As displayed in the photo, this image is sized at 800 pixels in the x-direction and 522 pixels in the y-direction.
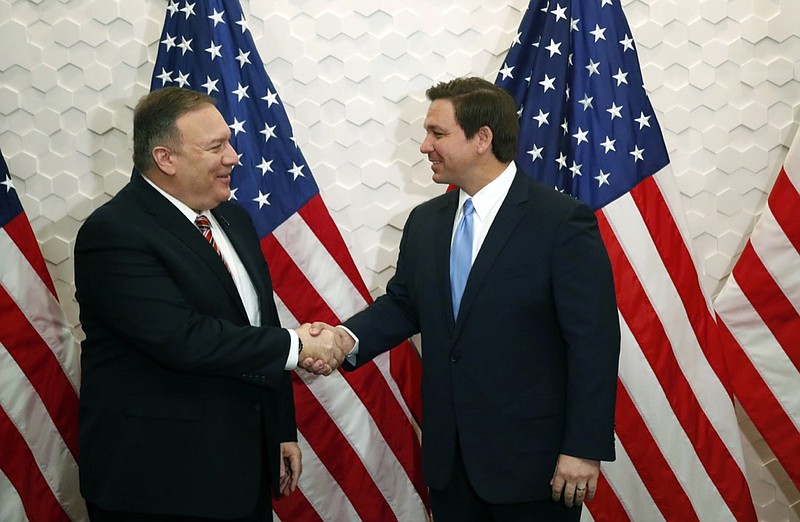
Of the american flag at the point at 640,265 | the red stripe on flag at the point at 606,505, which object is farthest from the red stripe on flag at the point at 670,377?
the red stripe on flag at the point at 606,505

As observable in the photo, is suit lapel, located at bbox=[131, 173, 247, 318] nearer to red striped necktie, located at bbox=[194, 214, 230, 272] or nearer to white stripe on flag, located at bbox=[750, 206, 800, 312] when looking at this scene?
red striped necktie, located at bbox=[194, 214, 230, 272]

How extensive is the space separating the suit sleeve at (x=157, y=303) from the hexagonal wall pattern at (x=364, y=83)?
3.43 feet

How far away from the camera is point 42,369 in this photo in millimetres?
2508

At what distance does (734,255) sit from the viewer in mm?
2930

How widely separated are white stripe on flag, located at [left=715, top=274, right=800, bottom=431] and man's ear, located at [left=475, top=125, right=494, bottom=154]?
1072 millimetres

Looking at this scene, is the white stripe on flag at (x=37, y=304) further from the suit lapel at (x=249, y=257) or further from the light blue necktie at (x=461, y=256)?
the light blue necktie at (x=461, y=256)

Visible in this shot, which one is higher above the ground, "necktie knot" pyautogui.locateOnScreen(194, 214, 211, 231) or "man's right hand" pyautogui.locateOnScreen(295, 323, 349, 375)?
"necktie knot" pyautogui.locateOnScreen(194, 214, 211, 231)

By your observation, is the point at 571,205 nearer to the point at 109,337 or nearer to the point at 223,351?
the point at 223,351

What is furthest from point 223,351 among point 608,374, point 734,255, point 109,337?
point 734,255

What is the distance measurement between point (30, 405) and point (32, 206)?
75cm

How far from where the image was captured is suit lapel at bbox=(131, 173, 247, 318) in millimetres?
1950

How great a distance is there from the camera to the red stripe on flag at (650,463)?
2.62 m

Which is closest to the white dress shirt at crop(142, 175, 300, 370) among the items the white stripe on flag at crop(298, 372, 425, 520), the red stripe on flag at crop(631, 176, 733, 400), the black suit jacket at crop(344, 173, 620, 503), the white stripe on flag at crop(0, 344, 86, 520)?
the black suit jacket at crop(344, 173, 620, 503)

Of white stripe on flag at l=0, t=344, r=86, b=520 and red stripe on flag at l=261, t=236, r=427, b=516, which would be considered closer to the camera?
white stripe on flag at l=0, t=344, r=86, b=520
